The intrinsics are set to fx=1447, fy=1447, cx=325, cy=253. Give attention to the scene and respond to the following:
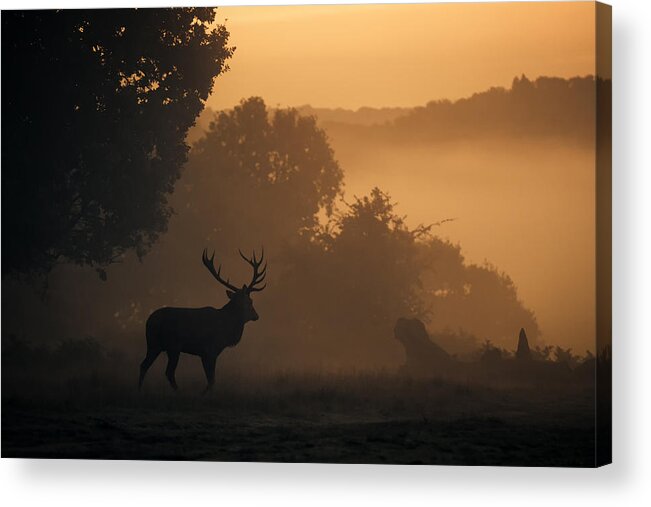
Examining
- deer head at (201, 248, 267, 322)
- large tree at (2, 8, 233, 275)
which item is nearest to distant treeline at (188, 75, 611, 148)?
large tree at (2, 8, 233, 275)

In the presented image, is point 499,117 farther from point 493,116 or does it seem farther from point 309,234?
point 309,234

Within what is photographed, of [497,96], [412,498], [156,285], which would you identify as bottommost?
[412,498]

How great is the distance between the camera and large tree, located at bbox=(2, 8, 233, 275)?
9.69 m

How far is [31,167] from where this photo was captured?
975 centimetres

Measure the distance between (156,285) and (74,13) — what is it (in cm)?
192

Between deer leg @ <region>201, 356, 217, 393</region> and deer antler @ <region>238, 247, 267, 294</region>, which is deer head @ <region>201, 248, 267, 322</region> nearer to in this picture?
deer antler @ <region>238, 247, 267, 294</region>

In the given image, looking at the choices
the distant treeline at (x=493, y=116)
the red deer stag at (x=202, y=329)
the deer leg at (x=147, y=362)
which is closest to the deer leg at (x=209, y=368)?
the red deer stag at (x=202, y=329)

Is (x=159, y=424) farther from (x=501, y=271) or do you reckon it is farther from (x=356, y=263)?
(x=501, y=271)

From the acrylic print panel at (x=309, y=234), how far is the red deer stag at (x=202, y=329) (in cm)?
1

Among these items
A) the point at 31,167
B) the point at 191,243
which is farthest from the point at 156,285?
the point at 31,167

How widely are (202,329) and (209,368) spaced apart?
0.26 m

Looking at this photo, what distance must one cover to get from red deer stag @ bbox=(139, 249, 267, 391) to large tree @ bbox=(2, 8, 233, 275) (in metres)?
0.51

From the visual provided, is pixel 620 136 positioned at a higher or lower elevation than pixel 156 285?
higher

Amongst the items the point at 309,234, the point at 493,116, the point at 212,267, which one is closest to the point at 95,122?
the point at 212,267
